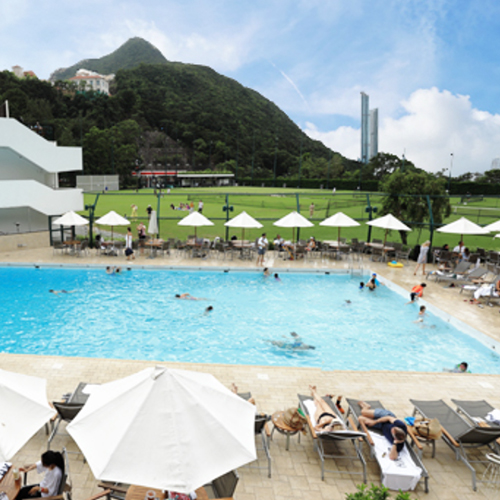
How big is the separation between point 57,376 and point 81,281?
840 centimetres

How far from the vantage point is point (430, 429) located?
16.9 feet

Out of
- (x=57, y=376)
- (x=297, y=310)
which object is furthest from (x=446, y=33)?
(x=57, y=376)

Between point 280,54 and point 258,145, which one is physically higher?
point 280,54

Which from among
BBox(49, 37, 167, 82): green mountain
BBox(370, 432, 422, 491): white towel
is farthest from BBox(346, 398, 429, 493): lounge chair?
BBox(49, 37, 167, 82): green mountain

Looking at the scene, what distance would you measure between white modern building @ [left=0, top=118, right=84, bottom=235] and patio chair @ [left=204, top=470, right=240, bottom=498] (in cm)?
1824

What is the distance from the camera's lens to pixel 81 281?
14914 millimetres

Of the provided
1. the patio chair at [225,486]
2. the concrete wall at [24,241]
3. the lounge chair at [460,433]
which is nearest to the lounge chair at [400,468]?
the lounge chair at [460,433]

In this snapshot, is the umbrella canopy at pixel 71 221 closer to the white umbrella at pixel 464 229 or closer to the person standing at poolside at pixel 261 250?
the person standing at poolside at pixel 261 250

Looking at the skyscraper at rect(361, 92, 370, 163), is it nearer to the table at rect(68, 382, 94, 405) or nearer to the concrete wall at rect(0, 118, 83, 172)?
the concrete wall at rect(0, 118, 83, 172)

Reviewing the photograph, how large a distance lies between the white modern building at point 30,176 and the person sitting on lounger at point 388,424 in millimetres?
18606

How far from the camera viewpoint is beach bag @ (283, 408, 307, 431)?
522 centimetres

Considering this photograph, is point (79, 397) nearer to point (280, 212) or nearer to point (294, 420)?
point (294, 420)

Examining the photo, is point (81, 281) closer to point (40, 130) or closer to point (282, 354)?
point (282, 354)

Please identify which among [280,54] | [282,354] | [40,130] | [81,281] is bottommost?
[282,354]
